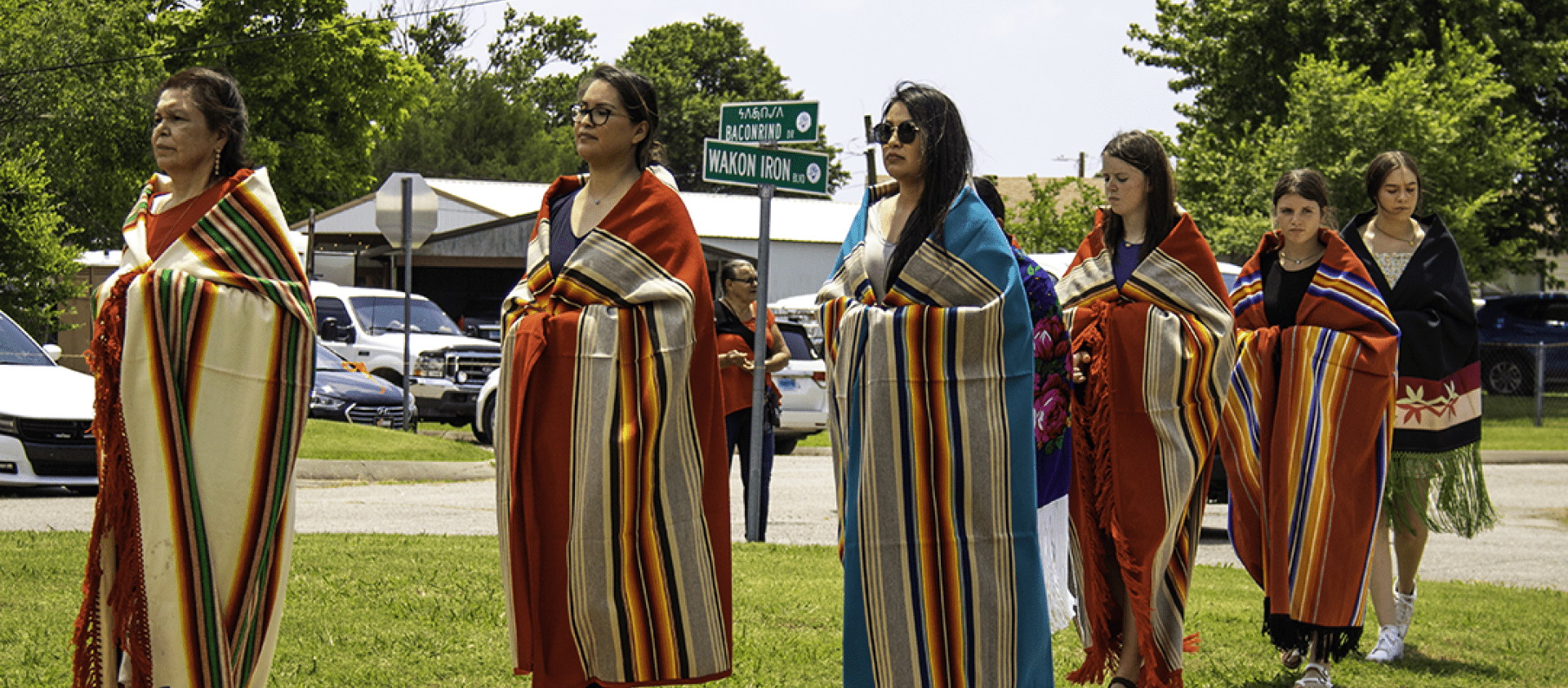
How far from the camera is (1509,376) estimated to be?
27297mm

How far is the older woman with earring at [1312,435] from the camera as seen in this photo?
18.4 feet

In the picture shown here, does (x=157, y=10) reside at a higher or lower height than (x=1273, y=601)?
higher

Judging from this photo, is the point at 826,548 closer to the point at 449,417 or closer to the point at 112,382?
the point at 112,382

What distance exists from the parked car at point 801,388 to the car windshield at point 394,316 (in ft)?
16.1

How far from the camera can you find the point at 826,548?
8.81 metres

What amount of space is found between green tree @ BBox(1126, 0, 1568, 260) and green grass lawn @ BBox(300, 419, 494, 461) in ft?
56.9

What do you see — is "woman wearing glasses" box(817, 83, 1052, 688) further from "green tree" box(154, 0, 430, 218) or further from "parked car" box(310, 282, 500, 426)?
"green tree" box(154, 0, 430, 218)

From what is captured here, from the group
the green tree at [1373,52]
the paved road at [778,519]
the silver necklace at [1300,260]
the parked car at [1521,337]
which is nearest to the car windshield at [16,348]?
the paved road at [778,519]

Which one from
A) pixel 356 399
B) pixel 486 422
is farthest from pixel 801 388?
pixel 356 399

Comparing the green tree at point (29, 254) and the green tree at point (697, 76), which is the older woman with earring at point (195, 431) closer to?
the green tree at point (29, 254)

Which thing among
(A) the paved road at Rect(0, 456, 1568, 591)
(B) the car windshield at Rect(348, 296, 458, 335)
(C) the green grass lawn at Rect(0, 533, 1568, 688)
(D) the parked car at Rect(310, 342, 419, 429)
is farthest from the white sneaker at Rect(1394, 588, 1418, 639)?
(B) the car windshield at Rect(348, 296, 458, 335)

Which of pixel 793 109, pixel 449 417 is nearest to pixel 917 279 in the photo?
pixel 793 109

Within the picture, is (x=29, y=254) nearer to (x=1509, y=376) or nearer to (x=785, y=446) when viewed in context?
(x=785, y=446)

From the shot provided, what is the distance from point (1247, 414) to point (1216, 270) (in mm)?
770
